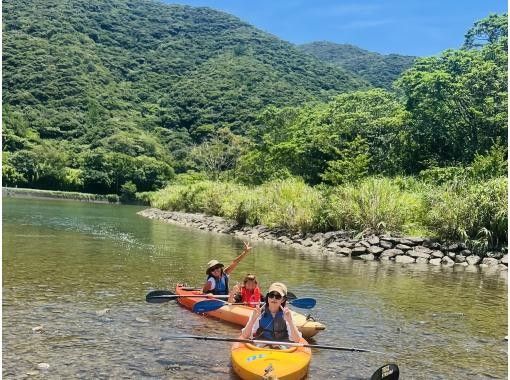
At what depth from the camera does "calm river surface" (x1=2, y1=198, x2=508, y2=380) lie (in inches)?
298

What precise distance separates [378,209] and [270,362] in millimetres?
16839

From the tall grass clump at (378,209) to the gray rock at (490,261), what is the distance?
3.90 meters

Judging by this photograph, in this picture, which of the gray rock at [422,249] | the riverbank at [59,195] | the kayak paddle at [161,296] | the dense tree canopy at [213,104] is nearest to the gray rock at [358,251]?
the gray rock at [422,249]

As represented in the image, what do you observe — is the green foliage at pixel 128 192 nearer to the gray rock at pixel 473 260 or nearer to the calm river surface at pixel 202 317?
the calm river surface at pixel 202 317

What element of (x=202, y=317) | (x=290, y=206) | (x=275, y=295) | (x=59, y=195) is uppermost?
(x=290, y=206)

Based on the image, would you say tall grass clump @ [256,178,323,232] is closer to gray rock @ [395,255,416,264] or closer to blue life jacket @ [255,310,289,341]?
gray rock @ [395,255,416,264]

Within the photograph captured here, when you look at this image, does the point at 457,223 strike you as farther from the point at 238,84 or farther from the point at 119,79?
the point at 119,79

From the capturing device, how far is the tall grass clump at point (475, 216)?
758 inches

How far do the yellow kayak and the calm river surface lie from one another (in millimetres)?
386

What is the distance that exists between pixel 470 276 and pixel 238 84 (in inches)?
4066

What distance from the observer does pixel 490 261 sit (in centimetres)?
1862

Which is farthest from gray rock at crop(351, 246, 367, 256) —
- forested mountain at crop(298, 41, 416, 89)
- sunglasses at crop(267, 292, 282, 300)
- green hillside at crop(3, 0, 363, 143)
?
forested mountain at crop(298, 41, 416, 89)

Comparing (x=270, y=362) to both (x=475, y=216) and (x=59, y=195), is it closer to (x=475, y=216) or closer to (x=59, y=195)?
(x=475, y=216)

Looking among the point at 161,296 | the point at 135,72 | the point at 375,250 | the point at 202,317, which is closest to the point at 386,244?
the point at 375,250
